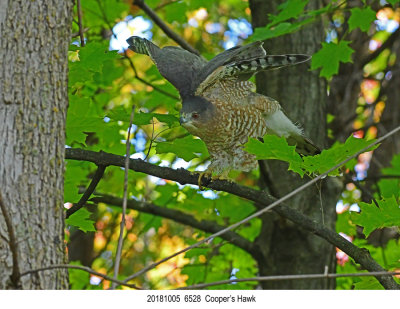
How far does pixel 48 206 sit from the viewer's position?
7.23ft

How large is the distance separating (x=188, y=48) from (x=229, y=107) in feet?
2.57

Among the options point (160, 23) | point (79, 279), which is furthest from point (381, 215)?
point (79, 279)

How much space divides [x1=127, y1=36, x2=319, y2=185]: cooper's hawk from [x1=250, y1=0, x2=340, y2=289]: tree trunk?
53 cm

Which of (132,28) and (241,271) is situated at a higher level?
(132,28)

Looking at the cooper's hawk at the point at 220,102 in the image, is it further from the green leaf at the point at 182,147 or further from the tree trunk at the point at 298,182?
the tree trunk at the point at 298,182

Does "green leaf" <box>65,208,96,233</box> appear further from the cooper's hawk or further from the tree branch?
the tree branch

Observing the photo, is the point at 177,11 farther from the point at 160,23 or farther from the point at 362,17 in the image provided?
the point at 362,17

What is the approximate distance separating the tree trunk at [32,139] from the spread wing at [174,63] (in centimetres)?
233

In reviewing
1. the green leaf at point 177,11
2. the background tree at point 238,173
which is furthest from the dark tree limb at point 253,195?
the green leaf at point 177,11

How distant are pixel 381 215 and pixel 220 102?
1983mm

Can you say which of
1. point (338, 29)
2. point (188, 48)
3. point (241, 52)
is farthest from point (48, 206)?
point (338, 29)

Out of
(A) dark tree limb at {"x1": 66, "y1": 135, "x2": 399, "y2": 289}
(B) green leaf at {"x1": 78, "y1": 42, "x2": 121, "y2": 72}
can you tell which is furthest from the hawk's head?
(B) green leaf at {"x1": 78, "y1": 42, "x2": 121, "y2": 72}

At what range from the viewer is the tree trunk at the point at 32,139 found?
2135mm
